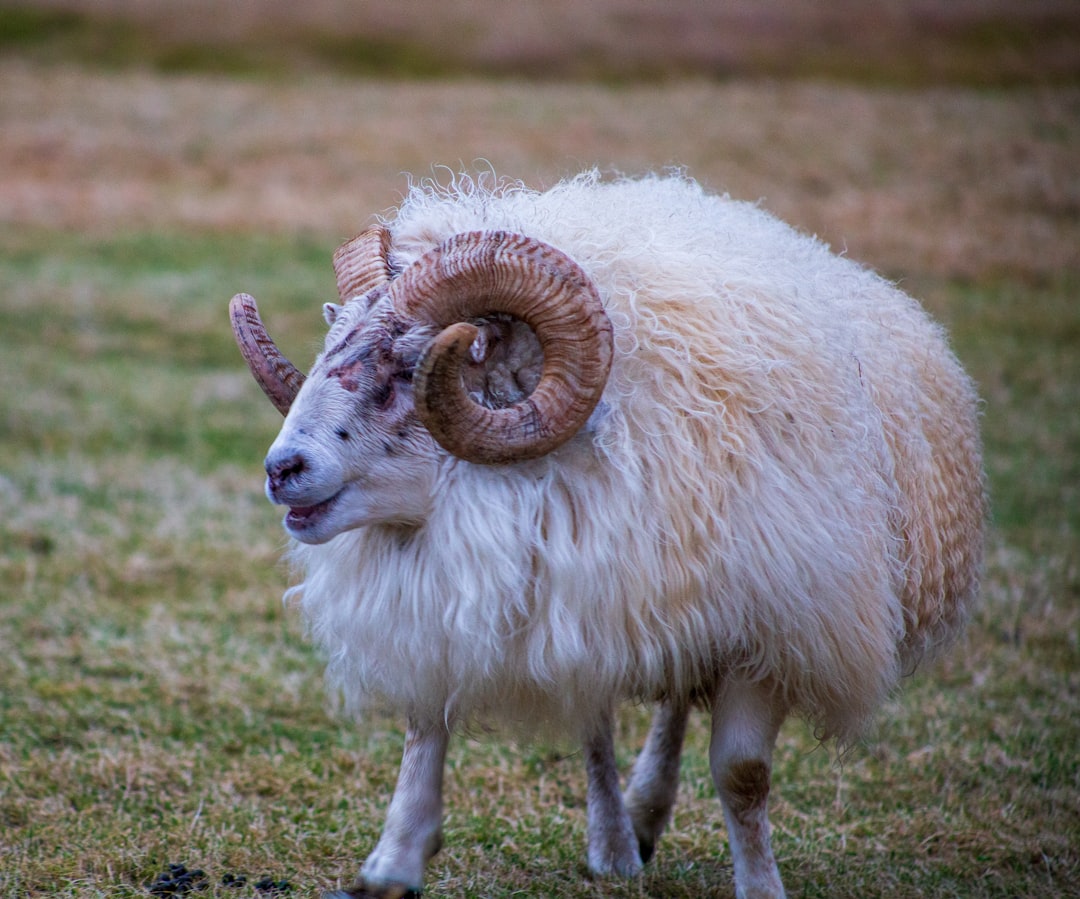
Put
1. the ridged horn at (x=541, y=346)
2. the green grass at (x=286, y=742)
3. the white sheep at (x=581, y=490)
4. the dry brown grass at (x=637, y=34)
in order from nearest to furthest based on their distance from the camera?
the ridged horn at (x=541, y=346), the white sheep at (x=581, y=490), the green grass at (x=286, y=742), the dry brown grass at (x=637, y=34)

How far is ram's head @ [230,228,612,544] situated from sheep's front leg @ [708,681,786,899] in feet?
3.30

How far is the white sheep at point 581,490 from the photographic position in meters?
3.28

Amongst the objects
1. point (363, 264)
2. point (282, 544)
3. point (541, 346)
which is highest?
point (363, 264)

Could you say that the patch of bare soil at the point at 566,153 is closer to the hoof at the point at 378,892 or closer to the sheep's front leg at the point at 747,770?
the sheep's front leg at the point at 747,770

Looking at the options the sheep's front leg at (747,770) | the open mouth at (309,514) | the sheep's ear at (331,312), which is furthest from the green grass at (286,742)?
the sheep's ear at (331,312)

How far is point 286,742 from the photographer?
5.00 meters

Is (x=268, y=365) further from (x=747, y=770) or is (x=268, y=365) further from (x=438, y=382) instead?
(x=747, y=770)

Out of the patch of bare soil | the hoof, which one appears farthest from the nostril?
the patch of bare soil

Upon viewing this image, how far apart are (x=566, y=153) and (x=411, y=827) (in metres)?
17.6

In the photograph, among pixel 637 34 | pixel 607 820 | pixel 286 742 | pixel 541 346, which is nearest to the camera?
pixel 541 346

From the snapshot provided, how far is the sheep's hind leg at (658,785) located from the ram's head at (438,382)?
153cm

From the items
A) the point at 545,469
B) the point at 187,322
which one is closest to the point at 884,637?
the point at 545,469

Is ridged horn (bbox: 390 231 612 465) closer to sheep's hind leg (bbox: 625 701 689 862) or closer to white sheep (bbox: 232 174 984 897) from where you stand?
white sheep (bbox: 232 174 984 897)

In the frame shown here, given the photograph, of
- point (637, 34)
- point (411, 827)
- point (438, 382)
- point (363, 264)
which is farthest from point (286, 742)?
point (637, 34)
